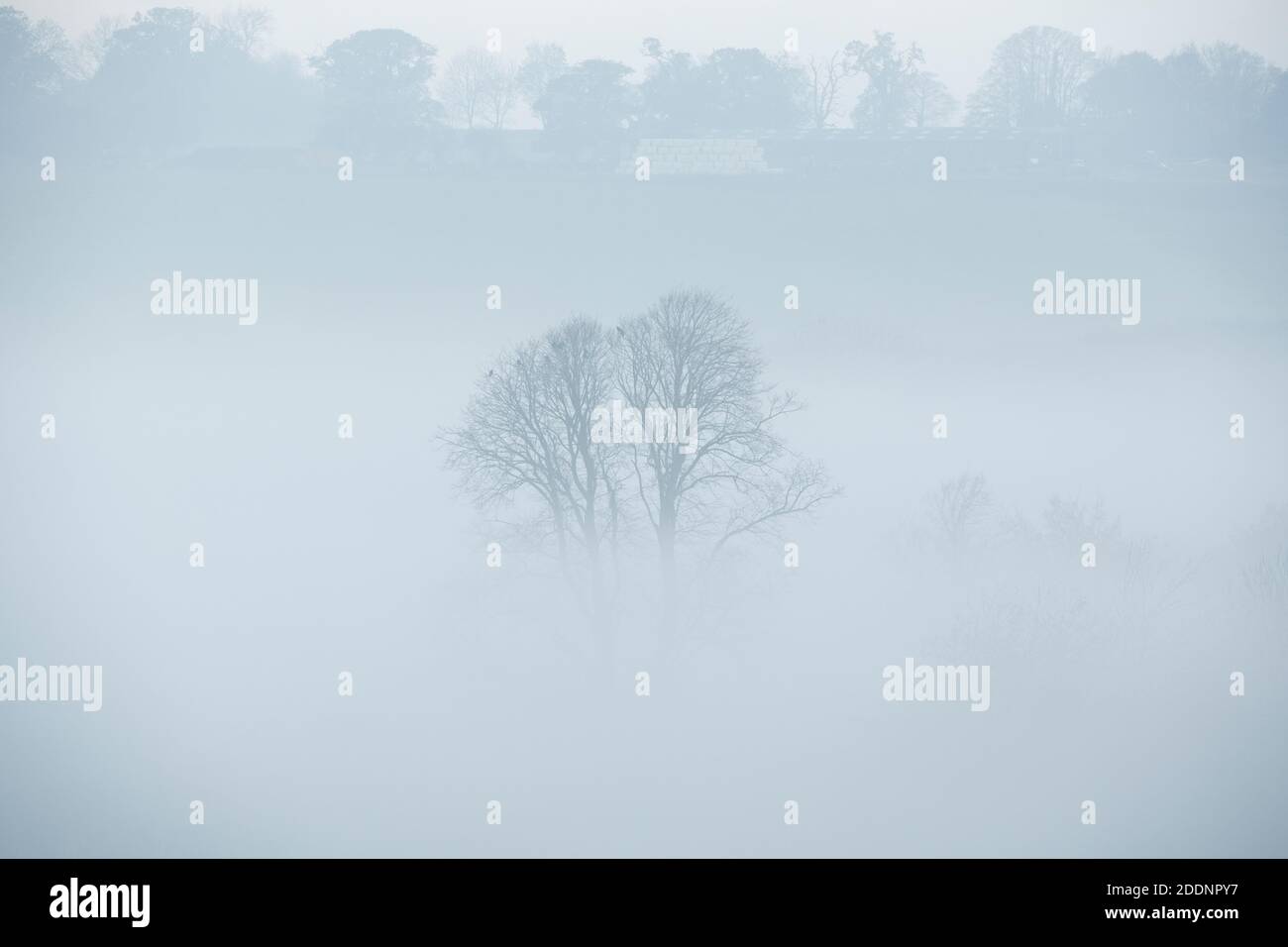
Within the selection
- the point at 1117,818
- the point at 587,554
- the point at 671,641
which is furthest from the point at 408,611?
the point at 1117,818

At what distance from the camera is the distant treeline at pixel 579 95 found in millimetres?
46062

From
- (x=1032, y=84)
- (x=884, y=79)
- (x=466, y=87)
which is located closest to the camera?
(x=466, y=87)

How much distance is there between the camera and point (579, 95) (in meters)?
44.9

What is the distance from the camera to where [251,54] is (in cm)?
5141

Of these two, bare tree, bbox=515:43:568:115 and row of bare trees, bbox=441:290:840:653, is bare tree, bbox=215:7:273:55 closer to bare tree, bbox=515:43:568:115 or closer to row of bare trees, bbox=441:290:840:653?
bare tree, bbox=515:43:568:115

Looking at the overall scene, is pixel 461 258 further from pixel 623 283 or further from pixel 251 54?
pixel 251 54

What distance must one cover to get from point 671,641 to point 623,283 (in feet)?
73.7

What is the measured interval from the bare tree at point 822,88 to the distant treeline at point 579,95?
2.5 inches

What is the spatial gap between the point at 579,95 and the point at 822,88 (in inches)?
370

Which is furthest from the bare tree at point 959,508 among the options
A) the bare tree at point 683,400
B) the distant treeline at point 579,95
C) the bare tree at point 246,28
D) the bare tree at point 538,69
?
the bare tree at point 246,28

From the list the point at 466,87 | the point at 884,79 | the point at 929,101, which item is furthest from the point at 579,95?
the point at 929,101
